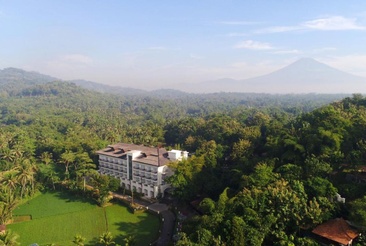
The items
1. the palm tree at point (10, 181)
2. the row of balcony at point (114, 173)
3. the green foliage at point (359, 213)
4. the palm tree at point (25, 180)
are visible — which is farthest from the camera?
the row of balcony at point (114, 173)

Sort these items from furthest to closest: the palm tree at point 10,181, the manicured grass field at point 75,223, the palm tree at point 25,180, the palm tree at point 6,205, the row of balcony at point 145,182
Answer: the row of balcony at point 145,182 < the palm tree at point 25,180 < the palm tree at point 10,181 < the palm tree at point 6,205 < the manicured grass field at point 75,223

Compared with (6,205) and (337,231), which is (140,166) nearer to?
(6,205)

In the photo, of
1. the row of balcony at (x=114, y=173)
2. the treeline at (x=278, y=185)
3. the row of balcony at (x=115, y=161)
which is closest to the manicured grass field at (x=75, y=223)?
the treeline at (x=278, y=185)

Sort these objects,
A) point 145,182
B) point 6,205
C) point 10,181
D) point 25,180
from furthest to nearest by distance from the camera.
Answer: point 145,182 < point 25,180 < point 10,181 < point 6,205

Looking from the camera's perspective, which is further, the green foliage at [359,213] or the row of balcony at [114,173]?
the row of balcony at [114,173]

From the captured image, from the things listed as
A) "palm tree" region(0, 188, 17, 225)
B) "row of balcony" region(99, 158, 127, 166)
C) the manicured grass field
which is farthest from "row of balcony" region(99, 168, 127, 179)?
"palm tree" region(0, 188, 17, 225)

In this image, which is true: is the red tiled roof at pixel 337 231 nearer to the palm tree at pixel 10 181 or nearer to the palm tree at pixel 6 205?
the palm tree at pixel 6 205

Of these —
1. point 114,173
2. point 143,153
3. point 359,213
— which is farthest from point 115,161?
point 359,213

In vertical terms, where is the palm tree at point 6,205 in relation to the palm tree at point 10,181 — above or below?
below

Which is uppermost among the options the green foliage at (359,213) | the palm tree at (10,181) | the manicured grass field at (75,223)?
the green foliage at (359,213)
